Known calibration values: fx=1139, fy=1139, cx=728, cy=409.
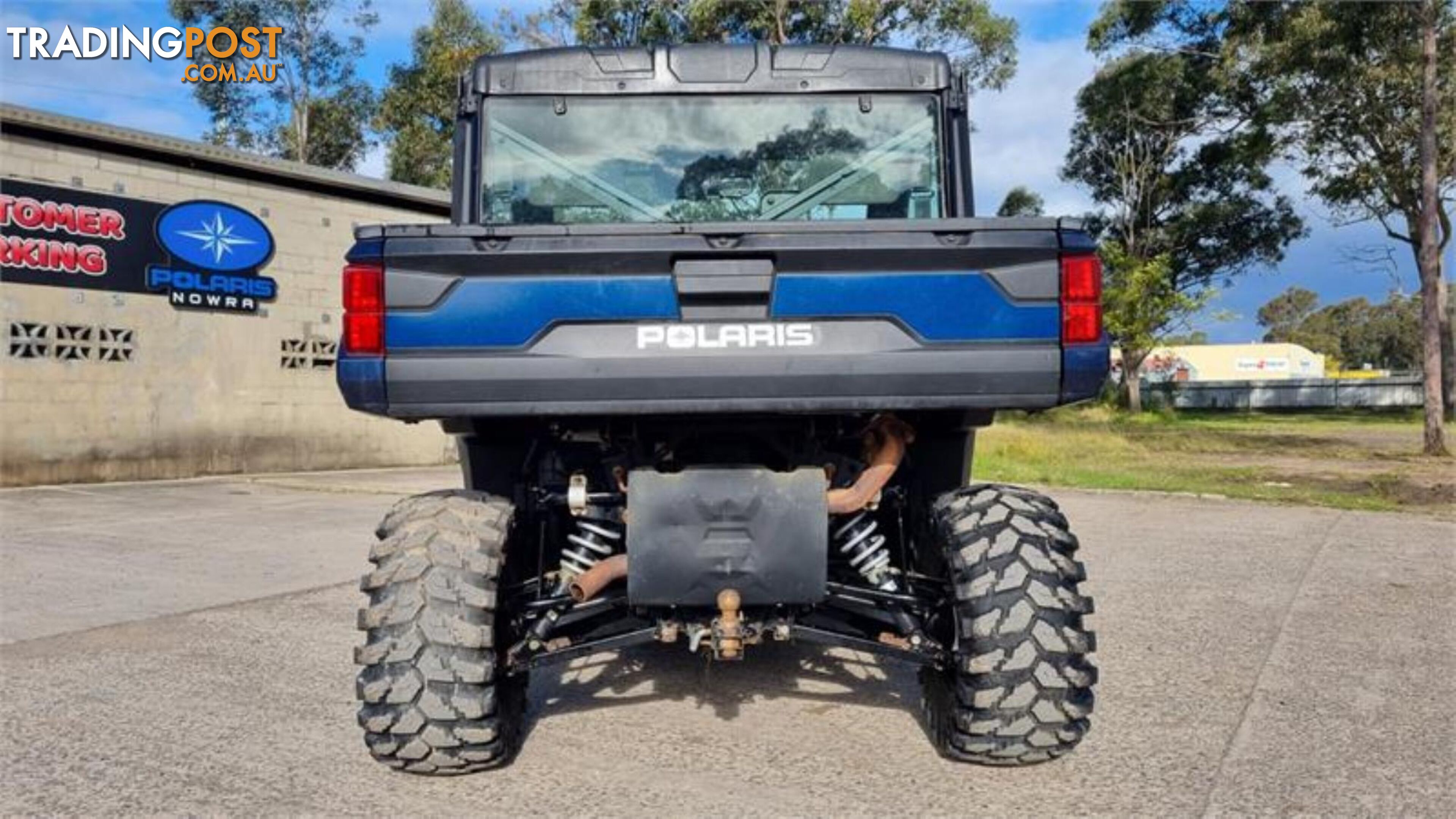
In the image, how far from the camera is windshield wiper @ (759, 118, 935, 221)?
426 centimetres

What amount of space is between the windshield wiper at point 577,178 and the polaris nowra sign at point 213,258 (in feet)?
40.9

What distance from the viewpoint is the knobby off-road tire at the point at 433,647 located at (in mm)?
3525

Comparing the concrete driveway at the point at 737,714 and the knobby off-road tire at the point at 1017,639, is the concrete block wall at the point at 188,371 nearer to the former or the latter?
the concrete driveway at the point at 737,714

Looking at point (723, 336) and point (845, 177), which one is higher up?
point (845, 177)

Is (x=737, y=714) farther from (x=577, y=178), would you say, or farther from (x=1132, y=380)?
(x=1132, y=380)

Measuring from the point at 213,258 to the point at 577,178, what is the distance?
42.9ft

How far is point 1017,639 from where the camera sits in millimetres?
3605

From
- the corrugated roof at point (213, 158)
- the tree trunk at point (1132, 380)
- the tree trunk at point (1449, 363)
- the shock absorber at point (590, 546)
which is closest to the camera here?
the shock absorber at point (590, 546)

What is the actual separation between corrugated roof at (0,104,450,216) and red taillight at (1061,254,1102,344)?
1121 centimetres

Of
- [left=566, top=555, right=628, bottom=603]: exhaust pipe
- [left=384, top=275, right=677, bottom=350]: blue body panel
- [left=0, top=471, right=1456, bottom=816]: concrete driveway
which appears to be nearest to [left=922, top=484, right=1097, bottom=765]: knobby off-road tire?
[left=0, top=471, right=1456, bottom=816]: concrete driveway

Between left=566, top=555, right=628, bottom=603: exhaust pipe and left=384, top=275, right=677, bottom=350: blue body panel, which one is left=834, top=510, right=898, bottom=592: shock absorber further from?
left=384, top=275, right=677, bottom=350: blue body panel

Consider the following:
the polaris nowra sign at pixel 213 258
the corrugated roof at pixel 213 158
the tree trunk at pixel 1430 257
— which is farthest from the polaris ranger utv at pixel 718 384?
the tree trunk at pixel 1430 257

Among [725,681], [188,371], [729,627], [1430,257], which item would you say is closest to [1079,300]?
[729,627]

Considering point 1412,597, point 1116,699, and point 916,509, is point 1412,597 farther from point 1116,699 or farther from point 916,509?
point 916,509
